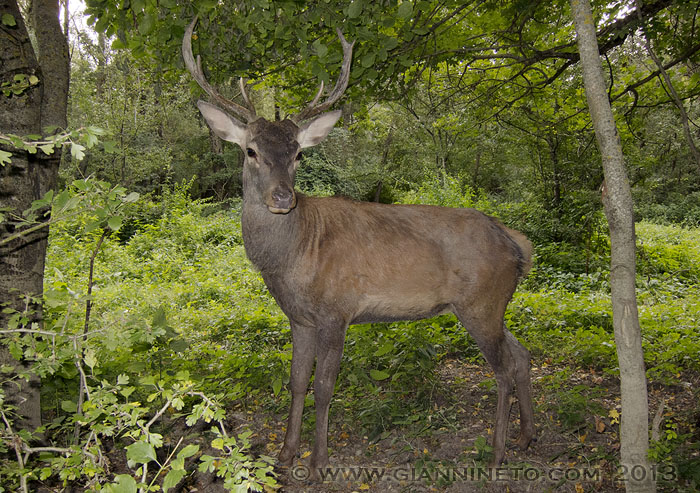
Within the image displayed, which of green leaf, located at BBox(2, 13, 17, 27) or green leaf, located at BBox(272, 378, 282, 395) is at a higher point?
green leaf, located at BBox(2, 13, 17, 27)

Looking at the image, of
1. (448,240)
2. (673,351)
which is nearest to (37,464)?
(448,240)

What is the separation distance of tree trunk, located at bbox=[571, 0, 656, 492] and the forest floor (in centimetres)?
67

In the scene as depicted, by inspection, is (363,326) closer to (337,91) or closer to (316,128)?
(316,128)

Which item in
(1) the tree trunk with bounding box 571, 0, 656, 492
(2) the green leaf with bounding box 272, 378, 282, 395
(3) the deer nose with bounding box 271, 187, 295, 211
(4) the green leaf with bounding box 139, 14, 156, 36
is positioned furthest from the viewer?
(2) the green leaf with bounding box 272, 378, 282, 395

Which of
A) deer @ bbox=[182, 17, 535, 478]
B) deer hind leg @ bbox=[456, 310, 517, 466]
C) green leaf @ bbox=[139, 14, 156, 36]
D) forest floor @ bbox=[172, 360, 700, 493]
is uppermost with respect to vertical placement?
green leaf @ bbox=[139, 14, 156, 36]

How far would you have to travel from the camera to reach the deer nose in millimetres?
3332

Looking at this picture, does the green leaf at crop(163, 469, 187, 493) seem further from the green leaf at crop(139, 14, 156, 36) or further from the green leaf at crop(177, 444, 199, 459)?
the green leaf at crop(139, 14, 156, 36)

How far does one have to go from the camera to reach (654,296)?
7.82m

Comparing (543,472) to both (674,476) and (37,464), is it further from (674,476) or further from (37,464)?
(37,464)

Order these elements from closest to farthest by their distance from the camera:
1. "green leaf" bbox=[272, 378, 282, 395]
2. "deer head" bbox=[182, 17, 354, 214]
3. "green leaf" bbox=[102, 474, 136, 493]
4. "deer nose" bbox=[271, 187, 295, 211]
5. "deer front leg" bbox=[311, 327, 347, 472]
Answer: "green leaf" bbox=[102, 474, 136, 493]
"deer nose" bbox=[271, 187, 295, 211]
"deer head" bbox=[182, 17, 354, 214]
"deer front leg" bbox=[311, 327, 347, 472]
"green leaf" bbox=[272, 378, 282, 395]

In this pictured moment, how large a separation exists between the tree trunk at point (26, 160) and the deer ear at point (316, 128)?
1840mm

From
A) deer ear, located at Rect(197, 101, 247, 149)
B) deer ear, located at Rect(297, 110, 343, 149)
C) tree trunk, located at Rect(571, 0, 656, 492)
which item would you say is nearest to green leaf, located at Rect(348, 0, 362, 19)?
deer ear, located at Rect(297, 110, 343, 149)

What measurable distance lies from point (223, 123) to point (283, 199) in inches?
40.2

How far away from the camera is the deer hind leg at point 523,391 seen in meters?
3.90
